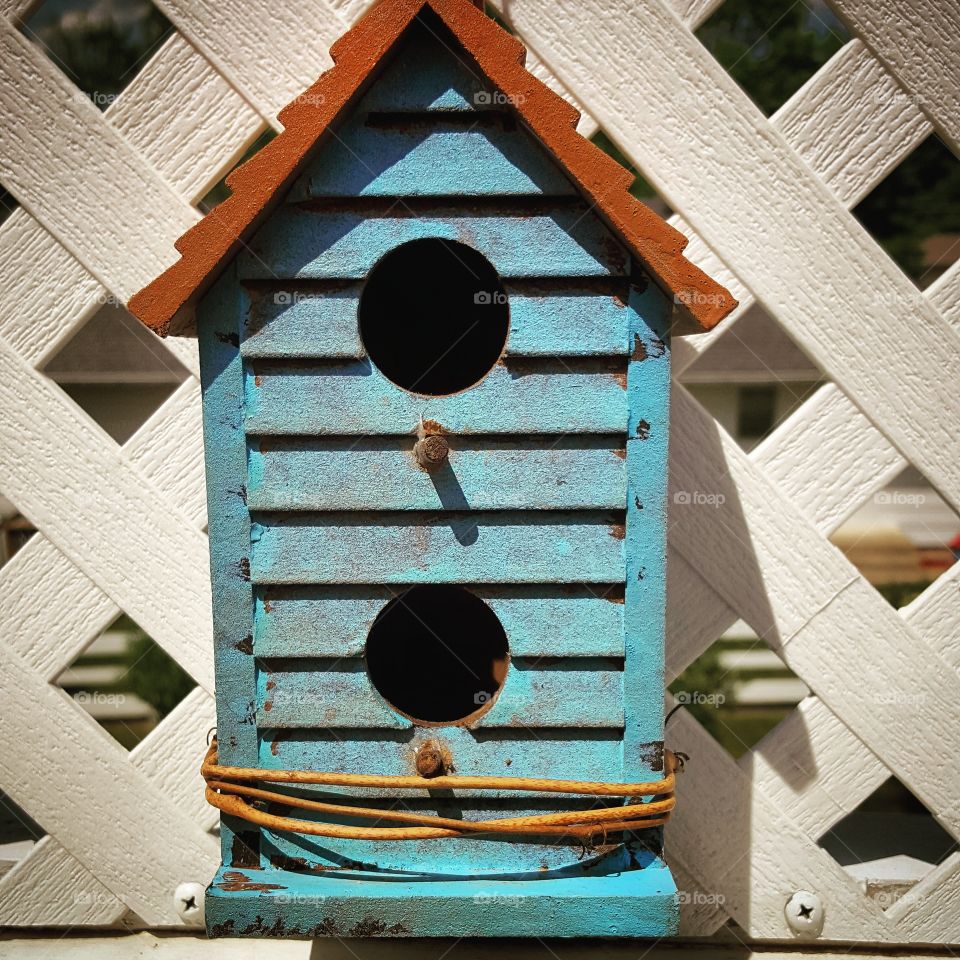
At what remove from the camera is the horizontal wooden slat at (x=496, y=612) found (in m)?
0.73

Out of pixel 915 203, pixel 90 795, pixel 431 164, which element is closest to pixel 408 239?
pixel 431 164

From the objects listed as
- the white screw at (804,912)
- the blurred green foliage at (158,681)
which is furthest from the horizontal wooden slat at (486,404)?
the blurred green foliage at (158,681)

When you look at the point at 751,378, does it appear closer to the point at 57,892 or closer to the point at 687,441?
the point at 687,441

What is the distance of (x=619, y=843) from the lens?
0.74 m

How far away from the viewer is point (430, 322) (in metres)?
1.12

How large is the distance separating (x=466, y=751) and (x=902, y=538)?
615cm

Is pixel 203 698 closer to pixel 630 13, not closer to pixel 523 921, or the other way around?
pixel 523 921

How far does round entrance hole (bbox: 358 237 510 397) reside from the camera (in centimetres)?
108

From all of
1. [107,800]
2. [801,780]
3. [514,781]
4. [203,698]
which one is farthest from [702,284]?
[107,800]

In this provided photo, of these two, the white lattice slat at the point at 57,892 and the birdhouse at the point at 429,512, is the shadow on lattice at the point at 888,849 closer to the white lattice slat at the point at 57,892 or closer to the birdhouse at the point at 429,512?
the birdhouse at the point at 429,512

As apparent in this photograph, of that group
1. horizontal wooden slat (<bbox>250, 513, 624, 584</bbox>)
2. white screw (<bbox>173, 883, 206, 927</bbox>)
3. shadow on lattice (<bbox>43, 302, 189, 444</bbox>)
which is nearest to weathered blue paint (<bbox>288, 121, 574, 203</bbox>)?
horizontal wooden slat (<bbox>250, 513, 624, 584</bbox>)

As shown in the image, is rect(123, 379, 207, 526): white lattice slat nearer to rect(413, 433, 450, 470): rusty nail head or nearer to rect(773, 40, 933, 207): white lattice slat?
rect(413, 433, 450, 470): rusty nail head

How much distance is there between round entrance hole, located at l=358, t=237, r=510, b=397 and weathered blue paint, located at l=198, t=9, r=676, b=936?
0.36 metres

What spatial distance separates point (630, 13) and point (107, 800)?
1236mm
